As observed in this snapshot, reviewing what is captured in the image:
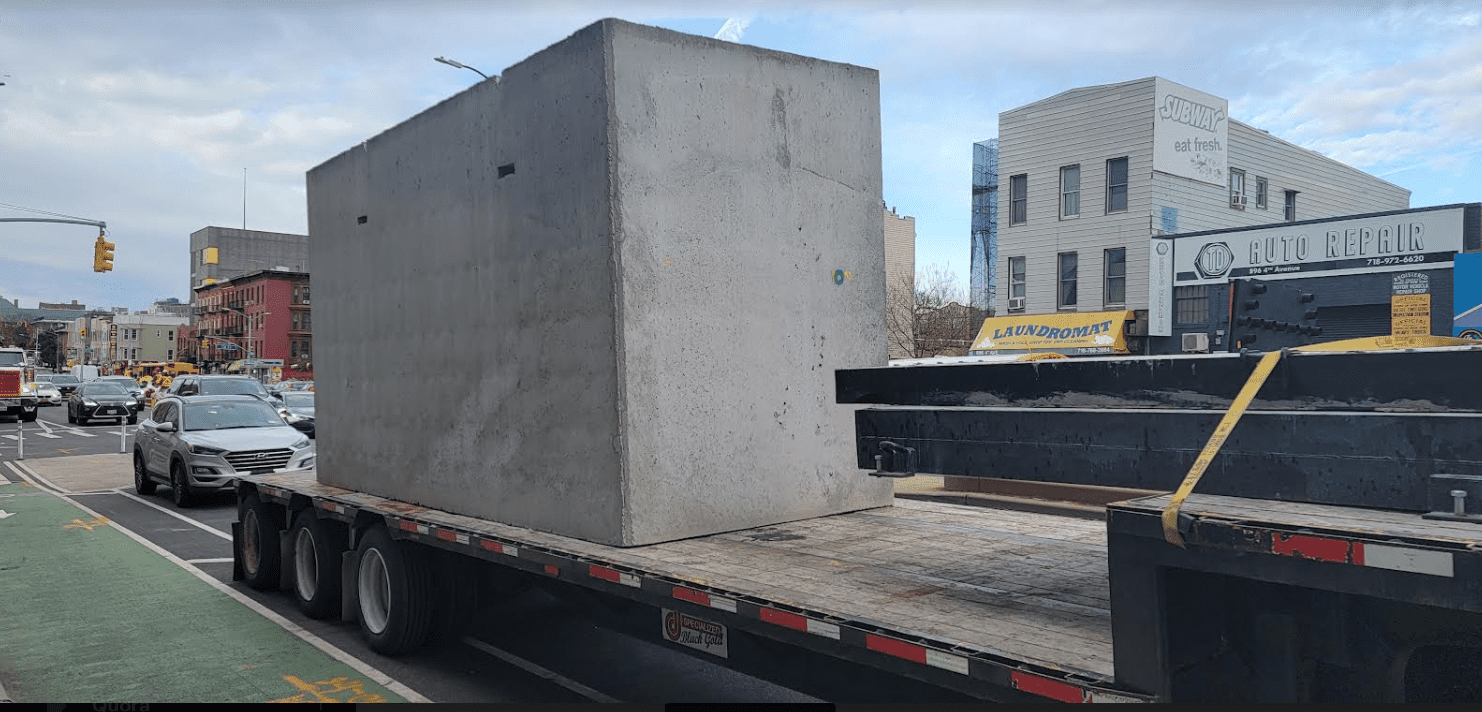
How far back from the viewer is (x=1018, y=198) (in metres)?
29.4

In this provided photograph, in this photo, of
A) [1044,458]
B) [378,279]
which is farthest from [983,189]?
[1044,458]

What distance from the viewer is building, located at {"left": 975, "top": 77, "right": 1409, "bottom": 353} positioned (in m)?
26.1

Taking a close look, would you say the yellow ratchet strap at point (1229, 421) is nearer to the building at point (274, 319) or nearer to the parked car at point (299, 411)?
the parked car at point (299, 411)

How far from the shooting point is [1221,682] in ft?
10.5

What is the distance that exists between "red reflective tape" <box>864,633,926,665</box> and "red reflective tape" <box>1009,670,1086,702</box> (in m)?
0.40

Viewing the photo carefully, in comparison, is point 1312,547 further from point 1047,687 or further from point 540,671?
point 540,671

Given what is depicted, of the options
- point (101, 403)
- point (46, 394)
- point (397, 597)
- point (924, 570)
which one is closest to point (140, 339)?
point (46, 394)

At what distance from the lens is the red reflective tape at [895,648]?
12.1 ft

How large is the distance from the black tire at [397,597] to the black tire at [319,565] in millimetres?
921

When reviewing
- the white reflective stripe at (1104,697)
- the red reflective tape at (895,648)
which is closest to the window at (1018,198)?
the red reflective tape at (895,648)

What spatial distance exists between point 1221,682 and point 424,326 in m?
5.89

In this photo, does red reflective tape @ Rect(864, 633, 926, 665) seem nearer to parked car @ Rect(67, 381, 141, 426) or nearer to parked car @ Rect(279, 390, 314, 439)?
parked car @ Rect(279, 390, 314, 439)

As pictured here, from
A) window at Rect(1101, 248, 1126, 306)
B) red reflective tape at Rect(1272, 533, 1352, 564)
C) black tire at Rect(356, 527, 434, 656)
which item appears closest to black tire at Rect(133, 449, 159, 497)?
black tire at Rect(356, 527, 434, 656)

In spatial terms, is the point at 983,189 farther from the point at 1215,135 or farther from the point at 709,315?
the point at 709,315
